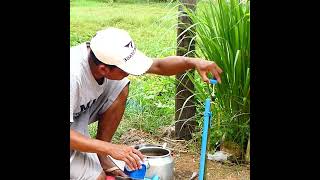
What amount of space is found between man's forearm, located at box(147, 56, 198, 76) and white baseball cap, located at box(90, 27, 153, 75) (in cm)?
31

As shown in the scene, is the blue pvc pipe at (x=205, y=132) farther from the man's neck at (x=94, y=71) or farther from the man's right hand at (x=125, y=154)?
the man's neck at (x=94, y=71)

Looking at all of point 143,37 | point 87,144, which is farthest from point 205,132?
point 143,37

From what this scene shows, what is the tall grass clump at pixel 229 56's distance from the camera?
2773 mm

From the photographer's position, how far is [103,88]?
8.29 feet

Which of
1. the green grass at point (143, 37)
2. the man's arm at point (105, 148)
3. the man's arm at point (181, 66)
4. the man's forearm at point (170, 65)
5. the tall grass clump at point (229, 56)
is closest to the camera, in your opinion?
the man's arm at point (105, 148)

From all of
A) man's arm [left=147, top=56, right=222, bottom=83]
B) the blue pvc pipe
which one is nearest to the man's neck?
man's arm [left=147, top=56, right=222, bottom=83]

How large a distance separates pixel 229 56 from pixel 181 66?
0.36 metres

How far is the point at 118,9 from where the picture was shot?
6863 millimetres

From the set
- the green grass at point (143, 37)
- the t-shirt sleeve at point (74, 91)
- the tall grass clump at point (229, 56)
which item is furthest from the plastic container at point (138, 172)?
the green grass at point (143, 37)

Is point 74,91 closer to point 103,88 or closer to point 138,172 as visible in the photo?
point 103,88

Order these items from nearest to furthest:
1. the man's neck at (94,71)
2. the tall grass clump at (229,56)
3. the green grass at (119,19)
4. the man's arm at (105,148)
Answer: the man's arm at (105,148)
the man's neck at (94,71)
the tall grass clump at (229,56)
the green grass at (119,19)

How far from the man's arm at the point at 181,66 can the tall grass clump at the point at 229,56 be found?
0.25 m
